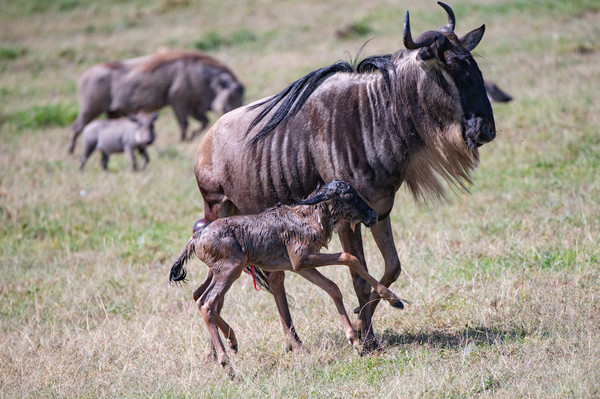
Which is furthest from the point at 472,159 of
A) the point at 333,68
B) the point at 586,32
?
the point at 586,32

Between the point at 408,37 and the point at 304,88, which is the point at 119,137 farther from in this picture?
the point at 408,37

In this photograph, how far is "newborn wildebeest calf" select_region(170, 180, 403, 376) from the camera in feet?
16.0

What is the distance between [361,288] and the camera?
5297 millimetres

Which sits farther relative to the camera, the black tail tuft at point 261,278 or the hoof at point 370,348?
the black tail tuft at point 261,278

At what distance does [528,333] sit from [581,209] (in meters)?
3.00

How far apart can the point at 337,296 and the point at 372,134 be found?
1155 millimetres

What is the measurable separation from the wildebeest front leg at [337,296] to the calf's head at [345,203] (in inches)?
17.9

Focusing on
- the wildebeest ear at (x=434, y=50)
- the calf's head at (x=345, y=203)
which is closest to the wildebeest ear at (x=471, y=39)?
the wildebeest ear at (x=434, y=50)

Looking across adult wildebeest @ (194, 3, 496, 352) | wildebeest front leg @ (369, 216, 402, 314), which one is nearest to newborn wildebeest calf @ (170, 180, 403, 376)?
adult wildebeest @ (194, 3, 496, 352)

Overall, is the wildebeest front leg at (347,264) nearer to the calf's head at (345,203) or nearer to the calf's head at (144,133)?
the calf's head at (345,203)

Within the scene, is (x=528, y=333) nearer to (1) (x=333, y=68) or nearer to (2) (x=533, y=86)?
(1) (x=333, y=68)

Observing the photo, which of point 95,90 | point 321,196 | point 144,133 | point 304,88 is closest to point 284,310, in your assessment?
point 321,196

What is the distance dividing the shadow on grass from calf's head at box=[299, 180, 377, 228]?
3.43ft

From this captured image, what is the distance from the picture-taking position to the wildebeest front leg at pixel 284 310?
5367 millimetres
